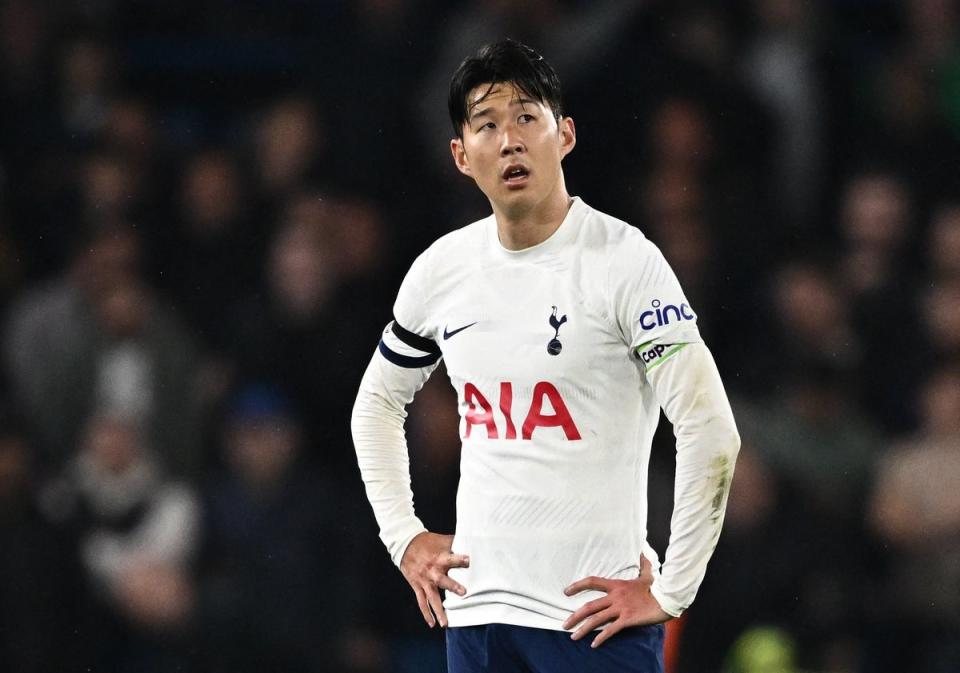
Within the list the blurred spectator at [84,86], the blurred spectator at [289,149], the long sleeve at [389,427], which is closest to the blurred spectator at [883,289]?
the blurred spectator at [289,149]

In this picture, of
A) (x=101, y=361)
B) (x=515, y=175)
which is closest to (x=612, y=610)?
(x=515, y=175)

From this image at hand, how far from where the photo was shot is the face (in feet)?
7.59

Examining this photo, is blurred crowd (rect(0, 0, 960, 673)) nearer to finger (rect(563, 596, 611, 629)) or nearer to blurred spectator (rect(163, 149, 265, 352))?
blurred spectator (rect(163, 149, 265, 352))

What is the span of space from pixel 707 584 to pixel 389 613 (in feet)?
3.08

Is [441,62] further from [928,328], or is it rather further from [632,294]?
[632,294]

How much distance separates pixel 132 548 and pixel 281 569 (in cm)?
58

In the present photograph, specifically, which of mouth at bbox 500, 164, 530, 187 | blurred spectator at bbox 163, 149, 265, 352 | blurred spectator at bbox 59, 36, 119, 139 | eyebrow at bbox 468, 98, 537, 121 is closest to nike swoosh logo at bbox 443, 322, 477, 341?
mouth at bbox 500, 164, 530, 187

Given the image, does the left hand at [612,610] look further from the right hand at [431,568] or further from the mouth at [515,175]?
the mouth at [515,175]

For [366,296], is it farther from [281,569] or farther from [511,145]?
[511,145]

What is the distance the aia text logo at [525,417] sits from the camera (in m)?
2.26

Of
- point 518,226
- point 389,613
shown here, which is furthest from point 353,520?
point 518,226

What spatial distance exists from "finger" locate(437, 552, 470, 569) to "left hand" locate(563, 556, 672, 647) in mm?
190

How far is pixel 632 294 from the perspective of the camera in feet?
7.29

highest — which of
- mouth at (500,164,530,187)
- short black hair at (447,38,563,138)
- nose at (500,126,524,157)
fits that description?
short black hair at (447,38,563,138)
